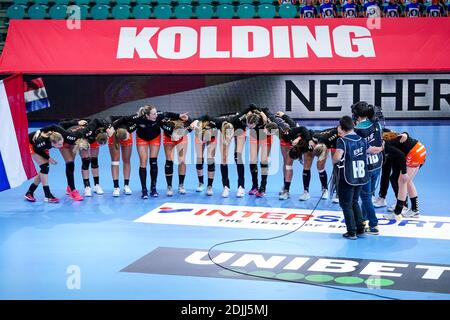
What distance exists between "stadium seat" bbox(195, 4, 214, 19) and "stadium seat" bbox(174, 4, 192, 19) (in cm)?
27

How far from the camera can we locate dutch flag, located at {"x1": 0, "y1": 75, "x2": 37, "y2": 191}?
11430 mm

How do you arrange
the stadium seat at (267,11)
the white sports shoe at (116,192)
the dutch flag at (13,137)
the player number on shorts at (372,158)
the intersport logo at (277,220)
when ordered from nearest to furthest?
the player number on shorts at (372,158) < the intersport logo at (277,220) < the dutch flag at (13,137) < the white sports shoe at (116,192) < the stadium seat at (267,11)

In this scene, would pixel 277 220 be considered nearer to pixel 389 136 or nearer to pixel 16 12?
pixel 389 136

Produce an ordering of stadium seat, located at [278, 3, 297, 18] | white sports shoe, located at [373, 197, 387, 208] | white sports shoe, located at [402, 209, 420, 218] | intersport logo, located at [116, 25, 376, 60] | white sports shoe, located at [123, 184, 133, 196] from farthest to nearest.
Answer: stadium seat, located at [278, 3, 297, 18] < intersport logo, located at [116, 25, 376, 60] < white sports shoe, located at [123, 184, 133, 196] < white sports shoe, located at [373, 197, 387, 208] < white sports shoe, located at [402, 209, 420, 218]

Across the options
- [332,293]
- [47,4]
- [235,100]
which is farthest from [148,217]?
[47,4]

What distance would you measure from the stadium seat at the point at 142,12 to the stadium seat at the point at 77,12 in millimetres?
1623

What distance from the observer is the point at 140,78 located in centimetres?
2142

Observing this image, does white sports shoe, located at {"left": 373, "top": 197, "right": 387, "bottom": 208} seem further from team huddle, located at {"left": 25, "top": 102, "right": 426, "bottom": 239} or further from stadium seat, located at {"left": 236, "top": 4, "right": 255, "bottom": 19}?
stadium seat, located at {"left": 236, "top": 4, "right": 255, "bottom": 19}

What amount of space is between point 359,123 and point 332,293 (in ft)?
10.9

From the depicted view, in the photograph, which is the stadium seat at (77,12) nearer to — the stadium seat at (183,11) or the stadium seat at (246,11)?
the stadium seat at (183,11)

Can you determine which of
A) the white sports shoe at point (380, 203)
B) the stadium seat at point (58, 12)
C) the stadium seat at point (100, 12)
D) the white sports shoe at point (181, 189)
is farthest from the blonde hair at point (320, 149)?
the stadium seat at point (58, 12)

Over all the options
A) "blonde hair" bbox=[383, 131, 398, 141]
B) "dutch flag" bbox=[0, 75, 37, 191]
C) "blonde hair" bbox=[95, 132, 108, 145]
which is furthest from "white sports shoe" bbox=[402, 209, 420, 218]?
"dutch flag" bbox=[0, 75, 37, 191]

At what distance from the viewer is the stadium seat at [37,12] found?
2386 centimetres

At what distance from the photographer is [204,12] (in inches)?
928
